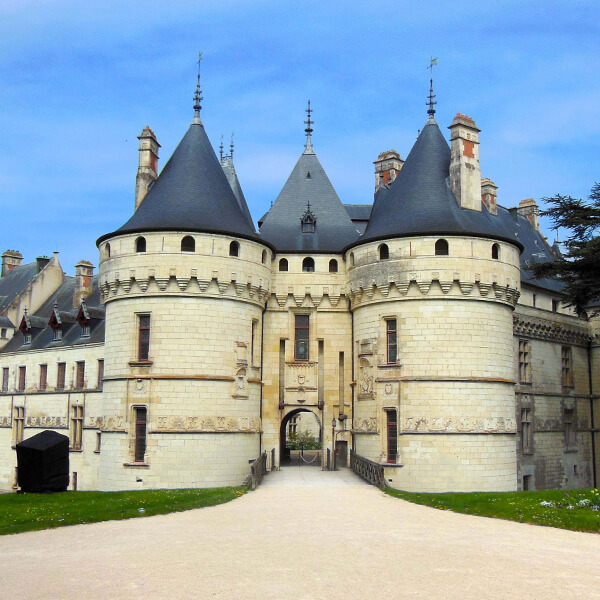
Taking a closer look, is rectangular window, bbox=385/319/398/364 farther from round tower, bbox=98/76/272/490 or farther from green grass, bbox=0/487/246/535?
green grass, bbox=0/487/246/535

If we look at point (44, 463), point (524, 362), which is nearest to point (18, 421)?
point (44, 463)

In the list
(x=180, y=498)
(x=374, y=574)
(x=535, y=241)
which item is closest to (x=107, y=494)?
(x=180, y=498)

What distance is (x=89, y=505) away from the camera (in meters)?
→ 18.6

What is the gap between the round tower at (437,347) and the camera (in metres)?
25.6

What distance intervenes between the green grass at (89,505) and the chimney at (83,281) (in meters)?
23.0

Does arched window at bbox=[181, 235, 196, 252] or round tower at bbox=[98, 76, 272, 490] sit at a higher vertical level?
arched window at bbox=[181, 235, 196, 252]

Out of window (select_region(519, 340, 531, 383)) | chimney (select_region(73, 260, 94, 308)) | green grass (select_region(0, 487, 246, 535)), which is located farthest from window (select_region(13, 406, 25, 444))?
window (select_region(519, 340, 531, 383))

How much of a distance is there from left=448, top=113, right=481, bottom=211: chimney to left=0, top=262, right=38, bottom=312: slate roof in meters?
30.8

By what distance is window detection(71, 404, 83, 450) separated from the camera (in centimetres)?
3769

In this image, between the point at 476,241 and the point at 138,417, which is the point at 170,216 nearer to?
the point at 138,417

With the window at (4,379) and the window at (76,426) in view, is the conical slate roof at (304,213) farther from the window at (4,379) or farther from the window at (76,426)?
the window at (4,379)

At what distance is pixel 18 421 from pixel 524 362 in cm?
2792

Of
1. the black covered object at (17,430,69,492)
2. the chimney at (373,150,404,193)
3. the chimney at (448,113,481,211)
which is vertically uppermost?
the chimney at (373,150,404,193)

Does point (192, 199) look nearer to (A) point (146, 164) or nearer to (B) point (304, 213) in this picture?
(A) point (146, 164)
